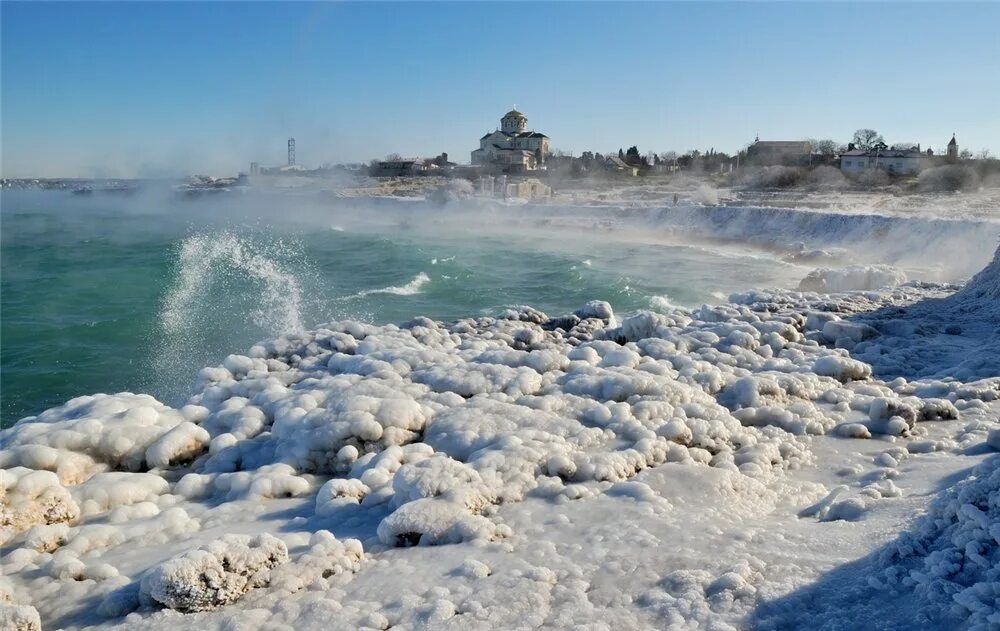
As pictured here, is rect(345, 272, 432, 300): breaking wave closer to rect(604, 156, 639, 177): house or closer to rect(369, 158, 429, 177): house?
rect(604, 156, 639, 177): house

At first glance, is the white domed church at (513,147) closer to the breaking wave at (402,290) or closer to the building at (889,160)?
the building at (889,160)

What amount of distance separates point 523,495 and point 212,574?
72.6 inches

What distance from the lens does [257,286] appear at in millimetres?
19266

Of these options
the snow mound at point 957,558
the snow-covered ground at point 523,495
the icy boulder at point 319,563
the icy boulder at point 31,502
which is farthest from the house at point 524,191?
the snow mound at point 957,558

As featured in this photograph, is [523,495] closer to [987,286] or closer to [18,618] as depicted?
[18,618]

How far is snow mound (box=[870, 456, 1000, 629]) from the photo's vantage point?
249 centimetres

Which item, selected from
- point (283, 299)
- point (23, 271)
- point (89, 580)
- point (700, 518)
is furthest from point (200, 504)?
point (23, 271)

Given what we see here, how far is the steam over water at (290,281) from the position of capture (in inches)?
482

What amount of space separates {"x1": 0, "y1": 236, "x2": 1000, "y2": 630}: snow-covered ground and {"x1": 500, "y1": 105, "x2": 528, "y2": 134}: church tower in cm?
8892

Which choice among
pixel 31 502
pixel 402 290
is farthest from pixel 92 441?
pixel 402 290

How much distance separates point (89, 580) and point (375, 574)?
1.42 meters

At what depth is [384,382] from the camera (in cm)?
631

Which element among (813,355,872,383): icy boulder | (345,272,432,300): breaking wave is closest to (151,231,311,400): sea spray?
(345,272,432,300): breaking wave

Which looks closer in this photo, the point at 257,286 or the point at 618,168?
the point at 257,286
